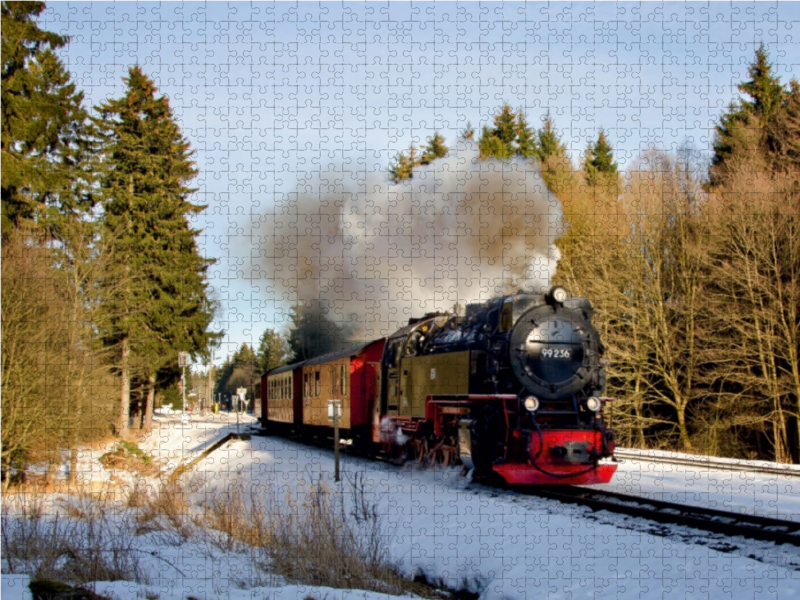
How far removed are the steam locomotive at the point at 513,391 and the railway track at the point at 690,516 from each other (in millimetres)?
554

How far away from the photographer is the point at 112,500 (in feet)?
38.0

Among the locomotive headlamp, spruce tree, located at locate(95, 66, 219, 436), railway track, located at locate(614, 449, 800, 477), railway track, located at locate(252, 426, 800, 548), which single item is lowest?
railway track, located at locate(252, 426, 800, 548)

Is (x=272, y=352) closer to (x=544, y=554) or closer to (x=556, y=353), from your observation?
(x=556, y=353)

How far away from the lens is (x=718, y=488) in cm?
1084

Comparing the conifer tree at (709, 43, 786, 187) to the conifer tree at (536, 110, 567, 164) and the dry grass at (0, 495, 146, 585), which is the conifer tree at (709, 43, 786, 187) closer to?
the conifer tree at (536, 110, 567, 164)

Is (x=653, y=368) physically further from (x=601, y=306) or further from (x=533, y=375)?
(x=533, y=375)

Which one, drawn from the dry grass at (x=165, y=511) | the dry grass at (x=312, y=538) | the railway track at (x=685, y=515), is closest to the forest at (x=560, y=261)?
the dry grass at (x=165, y=511)

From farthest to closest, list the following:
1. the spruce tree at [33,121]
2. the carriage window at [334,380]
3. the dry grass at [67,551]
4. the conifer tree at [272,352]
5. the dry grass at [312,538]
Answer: the conifer tree at [272,352], the carriage window at [334,380], the spruce tree at [33,121], the dry grass at [312,538], the dry grass at [67,551]

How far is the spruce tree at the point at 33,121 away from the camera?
54.5 feet

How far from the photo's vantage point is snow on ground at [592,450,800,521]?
372 inches

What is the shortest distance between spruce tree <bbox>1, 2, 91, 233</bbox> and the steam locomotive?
8955mm

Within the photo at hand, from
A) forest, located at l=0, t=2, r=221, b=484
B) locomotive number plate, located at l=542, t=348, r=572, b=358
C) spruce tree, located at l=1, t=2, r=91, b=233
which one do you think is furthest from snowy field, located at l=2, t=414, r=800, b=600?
spruce tree, located at l=1, t=2, r=91, b=233

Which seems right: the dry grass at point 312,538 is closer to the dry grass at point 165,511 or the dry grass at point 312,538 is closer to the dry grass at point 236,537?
the dry grass at point 236,537

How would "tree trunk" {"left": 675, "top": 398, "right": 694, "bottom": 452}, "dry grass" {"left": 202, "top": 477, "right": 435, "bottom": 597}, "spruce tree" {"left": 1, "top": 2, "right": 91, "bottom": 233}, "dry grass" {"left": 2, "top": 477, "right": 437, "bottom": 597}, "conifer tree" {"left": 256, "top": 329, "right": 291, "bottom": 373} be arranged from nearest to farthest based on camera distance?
"dry grass" {"left": 2, "top": 477, "right": 437, "bottom": 597} → "dry grass" {"left": 202, "top": 477, "right": 435, "bottom": 597} → "spruce tree" {"left": 1, "top": 2, "right": 91, "bottom": 233} → "tree trunk" {"left": 675, "top": 398, "right": 694, "bottom": 452} → "conifer tree" {"left": 256, "top": 329, "right": 291, "bottom": 373}
